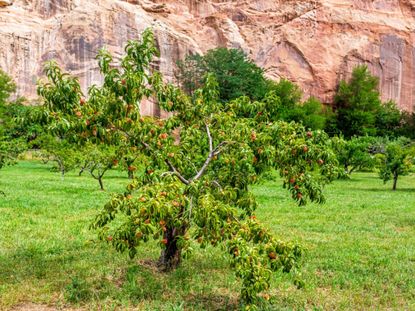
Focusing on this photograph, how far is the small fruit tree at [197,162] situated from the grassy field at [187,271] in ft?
2.10

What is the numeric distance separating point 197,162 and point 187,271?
1704 millimetres

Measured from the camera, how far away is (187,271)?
23.4ft

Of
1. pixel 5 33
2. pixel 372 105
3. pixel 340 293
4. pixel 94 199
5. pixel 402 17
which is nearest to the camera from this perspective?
pixel 340 293

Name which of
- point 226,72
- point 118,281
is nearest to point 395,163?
point 118,281

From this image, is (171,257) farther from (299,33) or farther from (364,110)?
(299,33)

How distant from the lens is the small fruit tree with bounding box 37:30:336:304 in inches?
197

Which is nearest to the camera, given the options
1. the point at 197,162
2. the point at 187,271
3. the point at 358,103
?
the point at 187,271

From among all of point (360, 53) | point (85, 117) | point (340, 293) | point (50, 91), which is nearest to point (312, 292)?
point (340, 293)

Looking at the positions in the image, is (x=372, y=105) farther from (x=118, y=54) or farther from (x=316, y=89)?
(x=118, y=54)

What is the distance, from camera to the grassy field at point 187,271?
595cm

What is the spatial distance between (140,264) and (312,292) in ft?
8.95

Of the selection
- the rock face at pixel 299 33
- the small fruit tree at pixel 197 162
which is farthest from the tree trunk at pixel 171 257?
the rock face at pixel 299 33

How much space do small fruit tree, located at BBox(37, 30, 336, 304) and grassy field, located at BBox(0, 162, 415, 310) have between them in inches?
25.2

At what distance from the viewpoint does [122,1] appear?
54.8 meters
